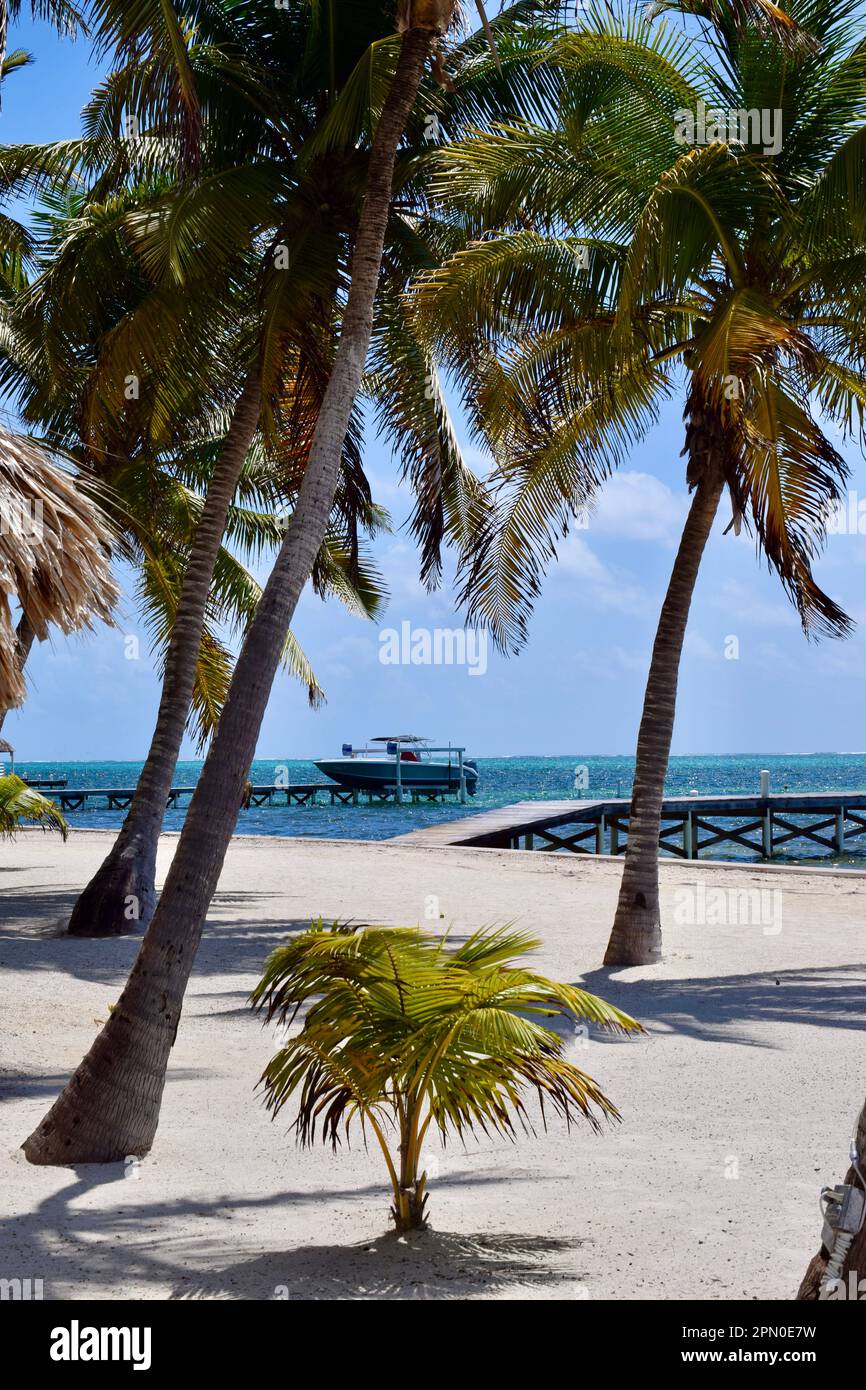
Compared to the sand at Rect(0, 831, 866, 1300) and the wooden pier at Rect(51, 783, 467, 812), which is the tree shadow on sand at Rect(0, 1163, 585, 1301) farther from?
the wooden pier at Rect(51, 783, 467, 812)

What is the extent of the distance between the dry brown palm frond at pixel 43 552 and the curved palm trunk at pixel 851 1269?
14.5ft

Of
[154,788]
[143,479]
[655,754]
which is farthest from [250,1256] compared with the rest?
[143,479]

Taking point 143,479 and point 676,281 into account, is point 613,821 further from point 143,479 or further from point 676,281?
point 676,281

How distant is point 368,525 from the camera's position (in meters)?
13.3

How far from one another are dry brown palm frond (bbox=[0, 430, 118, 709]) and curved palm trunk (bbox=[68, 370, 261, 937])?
575cm

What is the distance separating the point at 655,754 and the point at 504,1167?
577 centimetres

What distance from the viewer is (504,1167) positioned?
5.48 metres

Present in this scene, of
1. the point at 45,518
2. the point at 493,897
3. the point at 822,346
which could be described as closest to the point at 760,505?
the point at 822,346

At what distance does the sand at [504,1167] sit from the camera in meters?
4.12

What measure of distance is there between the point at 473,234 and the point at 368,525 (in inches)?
136

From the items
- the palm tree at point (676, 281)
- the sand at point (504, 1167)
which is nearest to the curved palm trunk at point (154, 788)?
the sand at point (504, 1167)

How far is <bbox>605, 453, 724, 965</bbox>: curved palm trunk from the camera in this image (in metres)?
10.7

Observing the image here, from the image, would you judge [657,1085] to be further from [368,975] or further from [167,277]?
[167,277]

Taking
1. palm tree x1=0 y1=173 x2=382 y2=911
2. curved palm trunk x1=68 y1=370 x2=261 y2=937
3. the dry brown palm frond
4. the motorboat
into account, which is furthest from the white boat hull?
the dry brown palm frond
